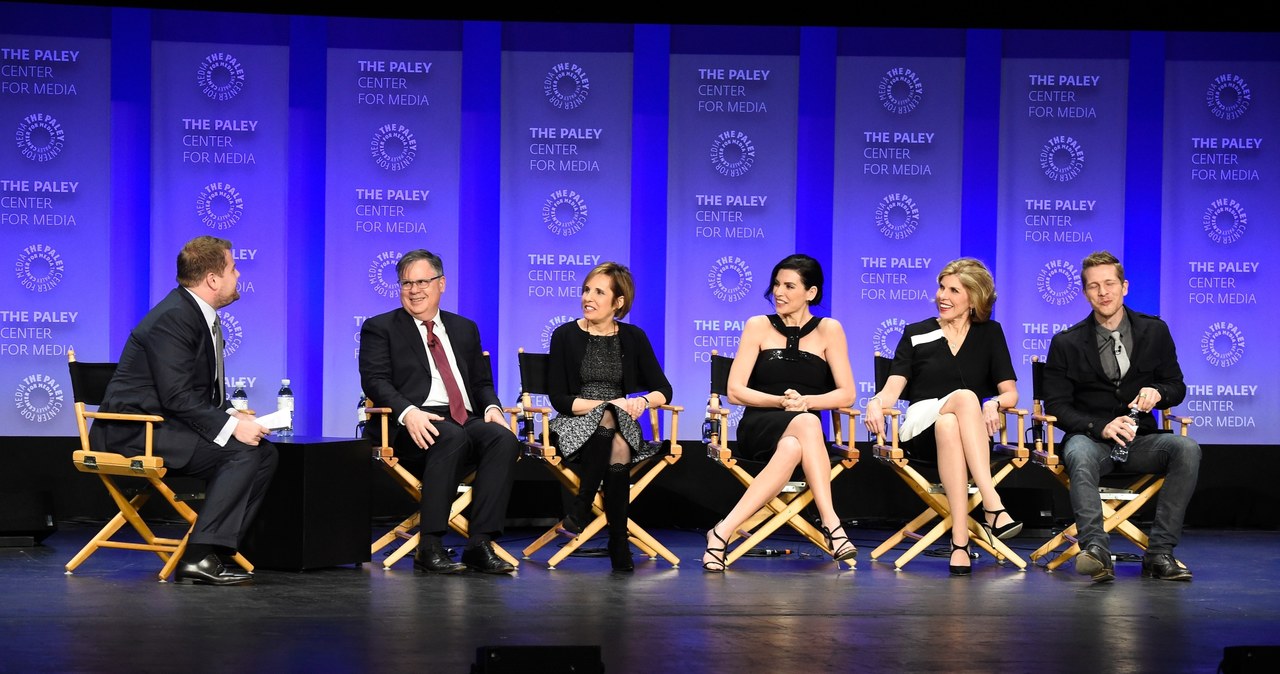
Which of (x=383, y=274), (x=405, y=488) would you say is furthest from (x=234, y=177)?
(x=405, y=488)

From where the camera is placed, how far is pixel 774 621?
3986mm

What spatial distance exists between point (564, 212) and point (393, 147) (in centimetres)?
94

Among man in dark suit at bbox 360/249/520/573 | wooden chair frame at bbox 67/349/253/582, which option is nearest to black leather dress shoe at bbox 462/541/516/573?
man in dark suit at bbox 360/249/520/573

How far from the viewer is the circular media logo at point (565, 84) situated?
721 centimetres

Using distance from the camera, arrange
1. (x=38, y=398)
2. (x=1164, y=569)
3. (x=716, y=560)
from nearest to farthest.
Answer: (x=1164, y=569) < (x=716, y=560) < (x=38, y=398)

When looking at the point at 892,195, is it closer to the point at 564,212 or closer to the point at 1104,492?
the point at 564,212

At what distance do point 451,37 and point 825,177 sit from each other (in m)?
2.07

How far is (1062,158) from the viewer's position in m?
7.30

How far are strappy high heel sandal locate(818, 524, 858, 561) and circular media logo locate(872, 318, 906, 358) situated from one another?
2.05m

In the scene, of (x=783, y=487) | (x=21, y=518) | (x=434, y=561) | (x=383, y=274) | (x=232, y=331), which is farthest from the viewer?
(x=383, y=274)

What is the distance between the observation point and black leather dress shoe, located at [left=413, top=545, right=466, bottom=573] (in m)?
5.03

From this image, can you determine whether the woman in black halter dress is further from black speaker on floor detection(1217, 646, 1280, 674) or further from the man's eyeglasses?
black speaker on floor detection(1217, 646, 1280, 674)

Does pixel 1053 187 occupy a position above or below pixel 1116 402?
above

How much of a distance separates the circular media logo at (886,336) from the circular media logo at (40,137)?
13.8 ft
